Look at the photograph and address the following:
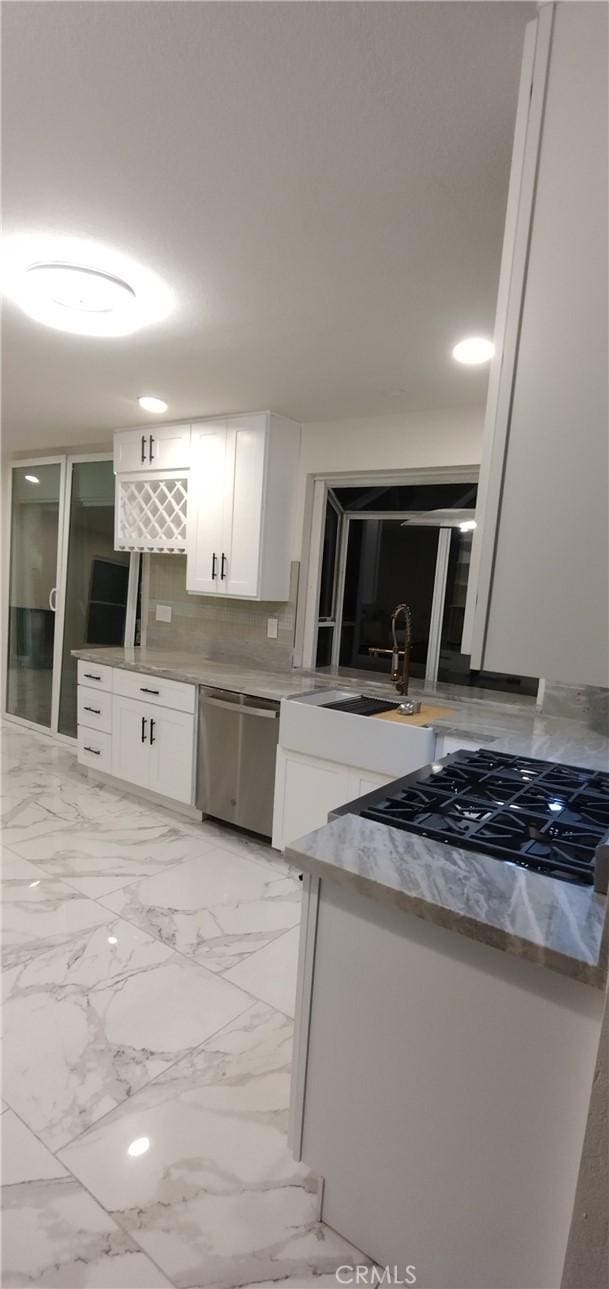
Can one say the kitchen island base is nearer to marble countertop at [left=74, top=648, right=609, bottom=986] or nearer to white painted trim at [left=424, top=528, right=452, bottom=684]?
marble countertop at [left=74, top=648, right=609, bottom=986]

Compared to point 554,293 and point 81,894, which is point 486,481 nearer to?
point 554,293

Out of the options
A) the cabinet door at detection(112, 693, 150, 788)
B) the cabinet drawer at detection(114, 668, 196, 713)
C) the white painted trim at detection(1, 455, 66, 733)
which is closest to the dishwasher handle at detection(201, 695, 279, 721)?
the cabinet drawer at detection(114, 668, 196, 713)

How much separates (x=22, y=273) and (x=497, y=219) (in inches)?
59.0

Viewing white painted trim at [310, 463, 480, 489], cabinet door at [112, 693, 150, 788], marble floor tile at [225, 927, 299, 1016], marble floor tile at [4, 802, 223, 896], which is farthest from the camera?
cabinet door at [112, 693, 150, 788]

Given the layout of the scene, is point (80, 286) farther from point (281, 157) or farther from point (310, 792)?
point (310, 792)

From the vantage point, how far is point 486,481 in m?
0.93

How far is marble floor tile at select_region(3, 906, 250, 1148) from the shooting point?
1.65m

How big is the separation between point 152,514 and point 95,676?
3.74 ft

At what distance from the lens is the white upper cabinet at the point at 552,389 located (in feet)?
2.69

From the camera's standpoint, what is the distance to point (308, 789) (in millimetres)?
2906

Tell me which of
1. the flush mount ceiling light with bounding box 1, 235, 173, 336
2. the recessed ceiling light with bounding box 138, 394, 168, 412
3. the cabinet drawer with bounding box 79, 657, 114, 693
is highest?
the recessed ceiling light with bounding box 138, 394, 168, 412

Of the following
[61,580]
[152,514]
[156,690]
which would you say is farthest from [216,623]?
[61,580]

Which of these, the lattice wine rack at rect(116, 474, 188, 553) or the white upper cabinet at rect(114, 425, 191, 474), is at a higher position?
the white upper cabinet at rect(114, 425, 191, 474)

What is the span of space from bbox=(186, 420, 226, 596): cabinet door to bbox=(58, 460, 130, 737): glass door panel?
1.21 metres
